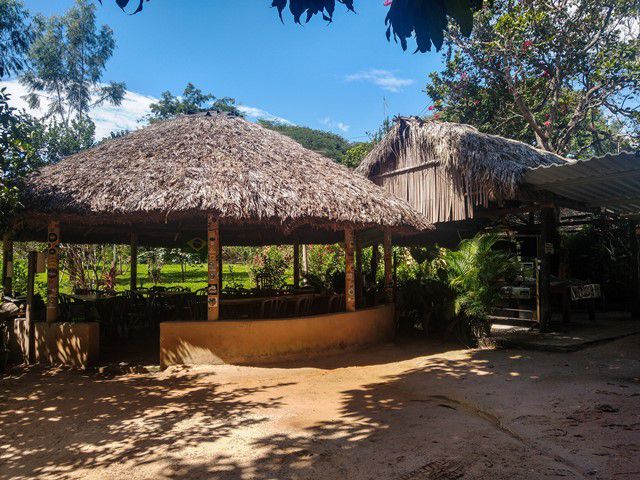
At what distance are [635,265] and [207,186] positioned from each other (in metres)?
9.76

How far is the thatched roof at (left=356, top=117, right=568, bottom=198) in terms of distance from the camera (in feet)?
27.7

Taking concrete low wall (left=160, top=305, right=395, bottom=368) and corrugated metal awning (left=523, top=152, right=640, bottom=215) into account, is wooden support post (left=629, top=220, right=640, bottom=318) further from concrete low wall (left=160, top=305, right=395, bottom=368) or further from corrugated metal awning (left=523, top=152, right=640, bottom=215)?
concrete low wall (left=160, top=305, right=395, bottom=368)

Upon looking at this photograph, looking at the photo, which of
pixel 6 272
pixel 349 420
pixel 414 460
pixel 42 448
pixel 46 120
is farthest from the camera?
pixel 46 120

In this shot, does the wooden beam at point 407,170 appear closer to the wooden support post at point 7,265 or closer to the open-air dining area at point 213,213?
the open-air dining area at point 213,213

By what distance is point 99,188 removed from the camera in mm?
6980

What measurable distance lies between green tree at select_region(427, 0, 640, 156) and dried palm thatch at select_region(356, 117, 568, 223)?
4.23m

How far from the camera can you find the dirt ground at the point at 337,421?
11.2 feet

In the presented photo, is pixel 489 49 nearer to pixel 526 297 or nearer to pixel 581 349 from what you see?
pixel 526 297

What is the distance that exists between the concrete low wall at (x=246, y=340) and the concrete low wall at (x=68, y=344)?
1.18 meters

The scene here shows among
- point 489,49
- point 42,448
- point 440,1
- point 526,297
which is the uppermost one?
point 489,49

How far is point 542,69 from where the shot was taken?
14.1m

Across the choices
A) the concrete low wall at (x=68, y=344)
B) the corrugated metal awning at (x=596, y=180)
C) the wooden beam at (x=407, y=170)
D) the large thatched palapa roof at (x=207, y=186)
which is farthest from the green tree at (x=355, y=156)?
the concrete low wall at (x=68, y=344)

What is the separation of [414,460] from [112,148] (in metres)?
7.51

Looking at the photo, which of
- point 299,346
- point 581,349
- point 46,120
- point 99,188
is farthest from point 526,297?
point 46,120
